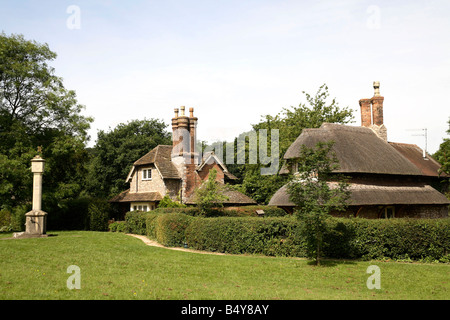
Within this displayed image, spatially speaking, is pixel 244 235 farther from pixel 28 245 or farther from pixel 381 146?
pixel 381 146

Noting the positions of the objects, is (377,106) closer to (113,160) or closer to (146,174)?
(146,174)

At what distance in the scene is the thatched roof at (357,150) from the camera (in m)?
22.4

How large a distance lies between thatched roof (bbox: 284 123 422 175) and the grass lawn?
27.7 ft

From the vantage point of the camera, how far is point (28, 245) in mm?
18078

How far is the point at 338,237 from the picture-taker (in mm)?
16312

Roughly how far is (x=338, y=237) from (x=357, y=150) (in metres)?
8.94

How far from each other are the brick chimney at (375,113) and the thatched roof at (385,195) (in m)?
5.46

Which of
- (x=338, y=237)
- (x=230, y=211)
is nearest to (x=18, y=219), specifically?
(x=230, y=211)

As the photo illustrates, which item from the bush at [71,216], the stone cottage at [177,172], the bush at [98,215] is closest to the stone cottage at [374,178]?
the stone cottage at [177,172]

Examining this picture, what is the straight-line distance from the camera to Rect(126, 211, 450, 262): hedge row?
15.5 meters

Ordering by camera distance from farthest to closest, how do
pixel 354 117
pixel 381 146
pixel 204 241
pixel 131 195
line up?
pixel 354 117
pixel 131 195
pixel 381 146
pixel 204 241

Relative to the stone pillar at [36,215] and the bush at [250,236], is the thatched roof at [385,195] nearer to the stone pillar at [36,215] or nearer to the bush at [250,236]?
the bush at [250,236]

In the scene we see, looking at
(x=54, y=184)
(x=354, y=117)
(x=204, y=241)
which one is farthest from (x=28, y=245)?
(x=354, y=117)

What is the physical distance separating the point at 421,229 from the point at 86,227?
83.7ft
